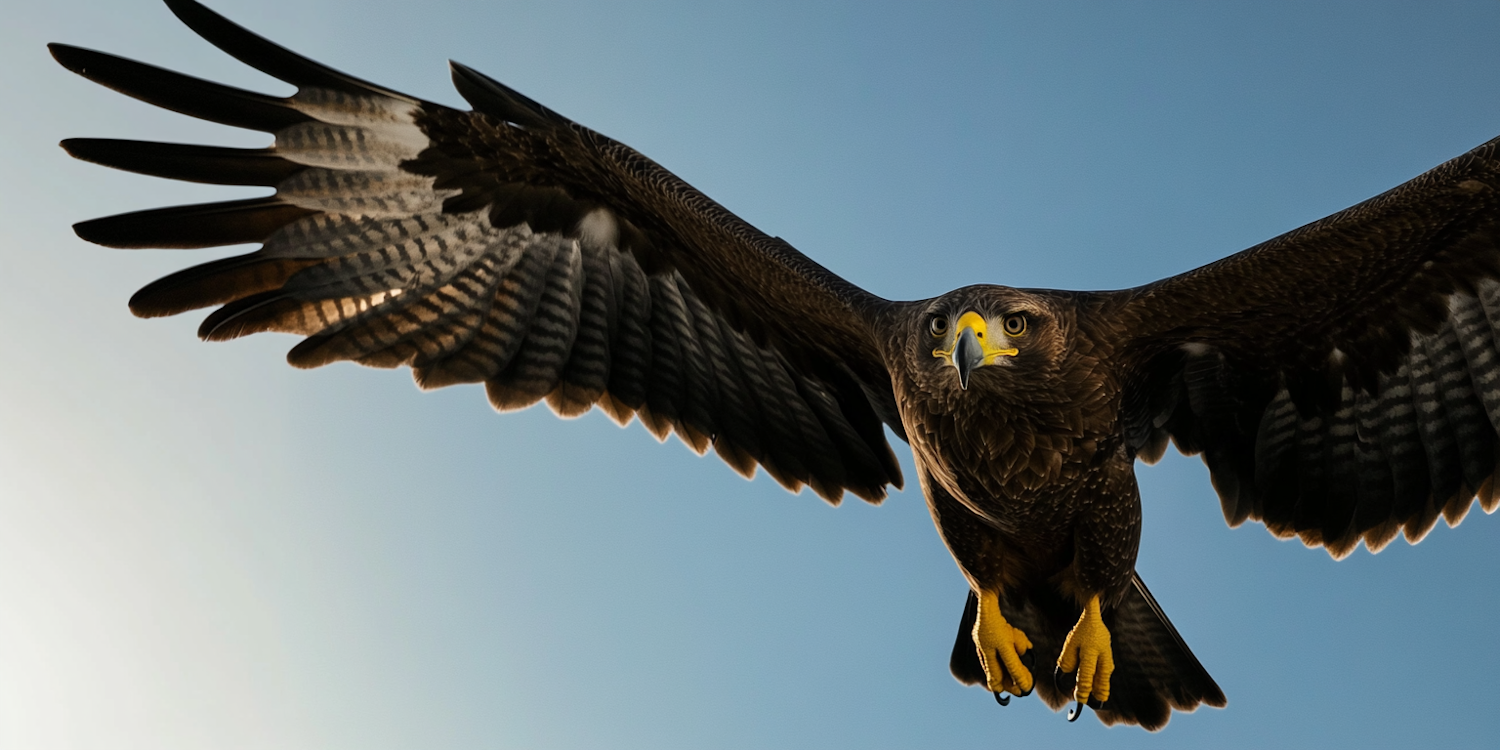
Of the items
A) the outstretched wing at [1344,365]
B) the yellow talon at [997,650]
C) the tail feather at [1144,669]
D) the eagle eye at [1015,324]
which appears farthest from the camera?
the tail feather at [1144,669]

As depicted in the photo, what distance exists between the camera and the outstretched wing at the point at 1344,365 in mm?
6133

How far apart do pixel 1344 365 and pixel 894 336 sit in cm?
256

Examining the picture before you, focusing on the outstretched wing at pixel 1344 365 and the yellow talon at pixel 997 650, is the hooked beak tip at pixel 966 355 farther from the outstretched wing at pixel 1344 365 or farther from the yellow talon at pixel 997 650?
the yellow talon at pixel 997 650

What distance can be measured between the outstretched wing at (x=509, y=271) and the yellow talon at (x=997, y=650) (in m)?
1.05

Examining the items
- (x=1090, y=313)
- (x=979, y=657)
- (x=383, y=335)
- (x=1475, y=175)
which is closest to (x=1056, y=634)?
(x=979, y=657)

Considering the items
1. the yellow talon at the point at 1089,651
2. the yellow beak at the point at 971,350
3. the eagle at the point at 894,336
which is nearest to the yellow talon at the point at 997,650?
the eagle at the point at 894,336

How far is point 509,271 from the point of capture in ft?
24.1

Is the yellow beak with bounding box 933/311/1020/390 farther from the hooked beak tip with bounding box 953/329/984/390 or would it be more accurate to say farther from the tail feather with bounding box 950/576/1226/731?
the tail feather with bounding box 950/576/1226/731

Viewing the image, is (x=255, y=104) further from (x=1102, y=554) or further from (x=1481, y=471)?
(x=1481, y=471)

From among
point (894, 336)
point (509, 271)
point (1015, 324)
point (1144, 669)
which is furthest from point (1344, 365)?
point (509, 271)

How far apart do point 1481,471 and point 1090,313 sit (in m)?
2.28

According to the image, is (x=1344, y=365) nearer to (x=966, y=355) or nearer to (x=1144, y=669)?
(x=1144, y=669)

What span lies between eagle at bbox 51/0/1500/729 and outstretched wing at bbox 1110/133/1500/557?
1 cm

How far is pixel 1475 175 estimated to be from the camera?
19.1 feet
